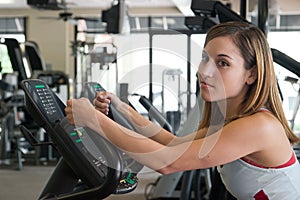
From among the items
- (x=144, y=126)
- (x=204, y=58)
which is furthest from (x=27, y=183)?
(x=204, y=58)

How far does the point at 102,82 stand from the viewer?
65.7 inches

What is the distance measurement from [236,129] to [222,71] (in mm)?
176

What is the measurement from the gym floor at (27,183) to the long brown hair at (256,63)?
2622mm

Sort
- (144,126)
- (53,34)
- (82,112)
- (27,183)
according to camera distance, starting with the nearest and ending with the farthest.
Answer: (82,112) → (144,126) → (27,183) → (53,34)

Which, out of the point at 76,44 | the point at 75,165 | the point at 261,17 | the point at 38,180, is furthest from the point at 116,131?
the point at 76,44

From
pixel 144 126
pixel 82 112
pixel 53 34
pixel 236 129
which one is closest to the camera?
pixel 82 112

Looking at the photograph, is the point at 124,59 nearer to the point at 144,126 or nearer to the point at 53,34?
the point at 144,126

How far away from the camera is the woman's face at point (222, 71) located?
1.41 metres

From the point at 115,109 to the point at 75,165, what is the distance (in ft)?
0.72

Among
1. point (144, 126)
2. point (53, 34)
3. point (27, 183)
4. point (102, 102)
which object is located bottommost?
point (27, 183)

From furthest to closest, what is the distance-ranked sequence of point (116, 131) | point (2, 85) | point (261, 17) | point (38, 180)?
point (2, 85)
point (38, 180)
point (261, 17)
point (116, 131)

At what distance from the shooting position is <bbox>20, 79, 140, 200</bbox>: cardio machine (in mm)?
1369

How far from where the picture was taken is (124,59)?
1.51 meters

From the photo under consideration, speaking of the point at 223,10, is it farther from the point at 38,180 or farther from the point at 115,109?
the point at 38,180
